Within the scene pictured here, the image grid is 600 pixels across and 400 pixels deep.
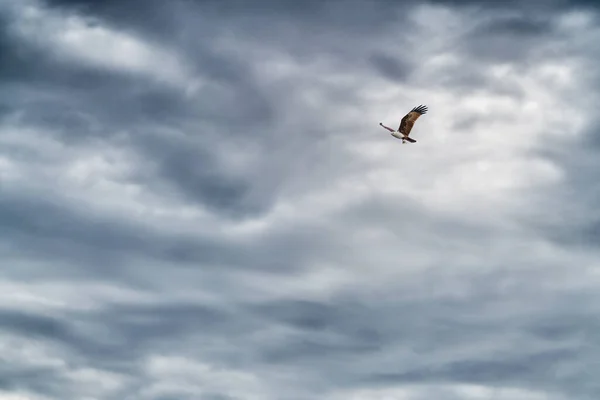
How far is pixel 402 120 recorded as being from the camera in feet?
636
